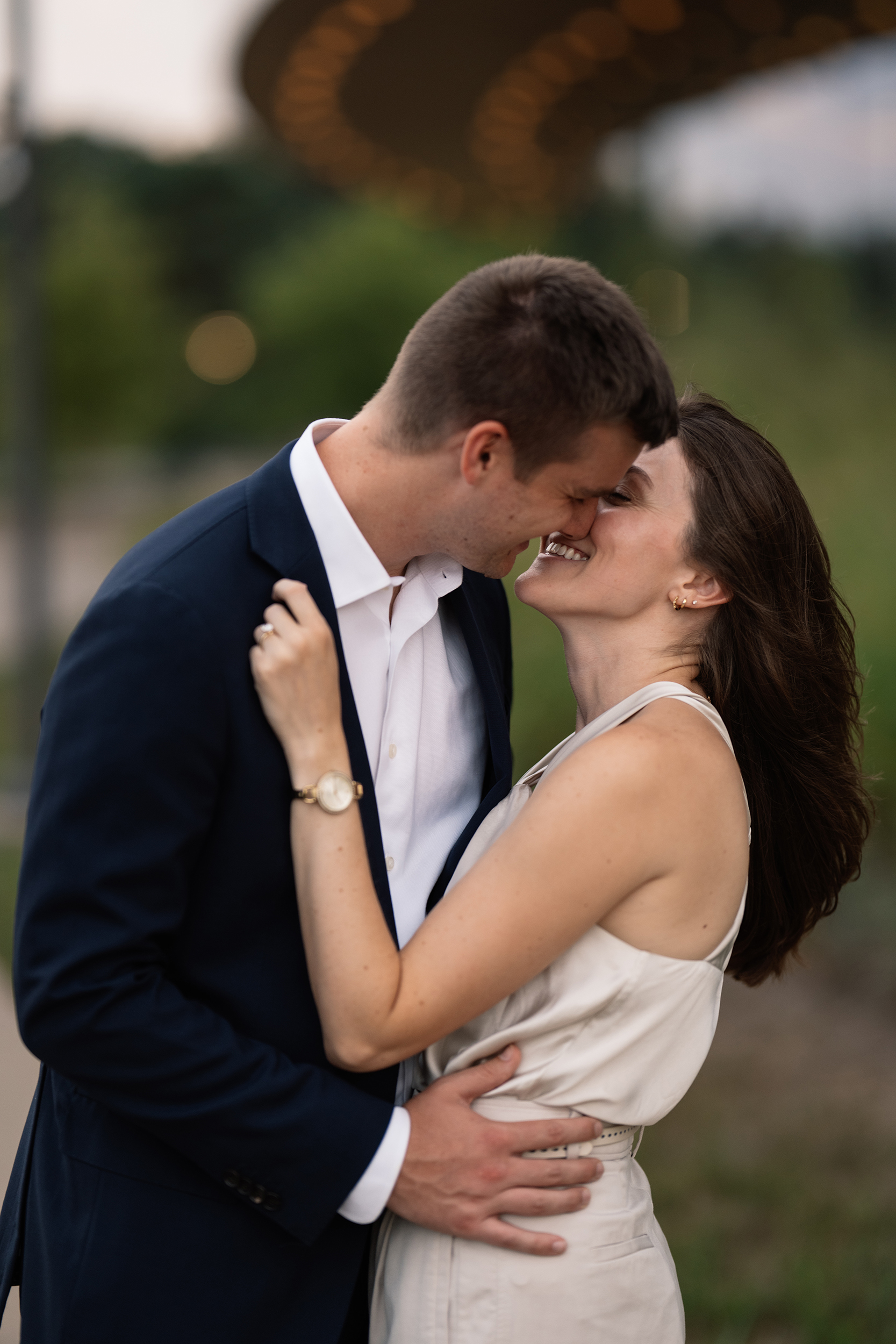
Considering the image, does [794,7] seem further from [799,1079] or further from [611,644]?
[611,644]

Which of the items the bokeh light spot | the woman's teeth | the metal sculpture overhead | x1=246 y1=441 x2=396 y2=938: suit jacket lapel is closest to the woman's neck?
the woman's teeth

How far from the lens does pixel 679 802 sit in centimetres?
192

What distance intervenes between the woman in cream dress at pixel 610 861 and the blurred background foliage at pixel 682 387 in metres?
0.71

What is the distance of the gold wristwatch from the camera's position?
68.4 inches

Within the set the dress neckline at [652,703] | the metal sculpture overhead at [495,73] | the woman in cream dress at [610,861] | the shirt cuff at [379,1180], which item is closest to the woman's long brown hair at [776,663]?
the woman in cream dress at [610,861]

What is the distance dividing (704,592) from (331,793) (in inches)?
34.5

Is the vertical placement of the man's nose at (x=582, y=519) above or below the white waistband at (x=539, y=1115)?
above

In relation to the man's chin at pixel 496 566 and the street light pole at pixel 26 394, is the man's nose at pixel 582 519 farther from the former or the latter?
the street light pole at pixel 26 394

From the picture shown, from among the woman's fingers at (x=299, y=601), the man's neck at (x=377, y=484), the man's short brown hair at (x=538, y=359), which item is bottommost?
the woman's fingers at (x=299, y=601)

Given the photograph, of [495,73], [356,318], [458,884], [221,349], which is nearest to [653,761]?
[458,884]

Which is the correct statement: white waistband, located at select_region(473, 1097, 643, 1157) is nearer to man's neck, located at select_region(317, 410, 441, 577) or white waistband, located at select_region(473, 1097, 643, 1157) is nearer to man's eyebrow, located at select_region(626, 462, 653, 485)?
man's neck, located at select_region(317, 410, 441, 577)

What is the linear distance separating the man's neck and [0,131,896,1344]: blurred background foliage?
120cm

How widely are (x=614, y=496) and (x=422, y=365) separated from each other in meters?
0.57

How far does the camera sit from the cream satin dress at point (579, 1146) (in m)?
1.89
